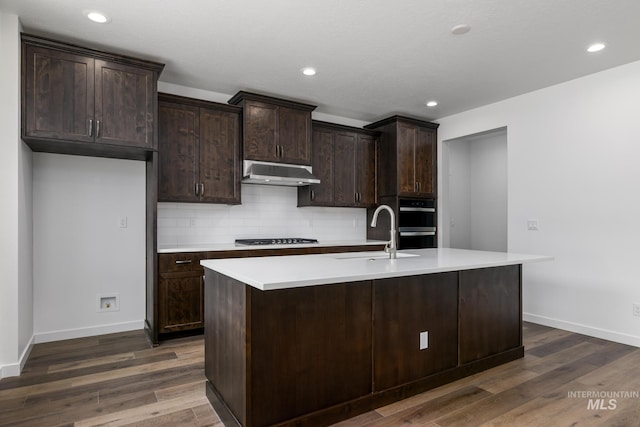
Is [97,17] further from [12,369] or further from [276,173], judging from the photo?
[12,369]

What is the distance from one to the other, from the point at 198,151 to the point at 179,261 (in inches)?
46.9

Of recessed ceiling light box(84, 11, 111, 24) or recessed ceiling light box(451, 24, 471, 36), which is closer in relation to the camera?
recessed ceiling light box(84, 11, 111, 24)

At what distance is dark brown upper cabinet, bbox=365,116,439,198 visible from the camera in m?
5.02

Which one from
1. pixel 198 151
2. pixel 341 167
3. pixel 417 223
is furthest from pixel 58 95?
pixel 417 223

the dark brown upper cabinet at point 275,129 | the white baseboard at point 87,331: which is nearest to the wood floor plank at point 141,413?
the white baseboard at point 87,331

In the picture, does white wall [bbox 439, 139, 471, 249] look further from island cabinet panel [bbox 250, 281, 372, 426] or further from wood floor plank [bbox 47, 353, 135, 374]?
wood floor plank [bbox 47, 353, 135, 374]

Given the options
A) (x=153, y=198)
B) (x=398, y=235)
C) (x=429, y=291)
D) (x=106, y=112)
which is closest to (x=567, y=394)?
(x=429, y=291)

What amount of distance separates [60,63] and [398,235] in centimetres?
405

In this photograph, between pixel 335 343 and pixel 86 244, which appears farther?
pixel 86 244

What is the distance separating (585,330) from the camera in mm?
Result: 3734

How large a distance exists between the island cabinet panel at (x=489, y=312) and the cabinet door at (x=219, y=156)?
262 centimetres

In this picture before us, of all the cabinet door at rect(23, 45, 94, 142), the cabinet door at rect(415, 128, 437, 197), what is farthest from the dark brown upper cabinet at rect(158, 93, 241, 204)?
the cabinet door at rect(415, 128, 437, 197)

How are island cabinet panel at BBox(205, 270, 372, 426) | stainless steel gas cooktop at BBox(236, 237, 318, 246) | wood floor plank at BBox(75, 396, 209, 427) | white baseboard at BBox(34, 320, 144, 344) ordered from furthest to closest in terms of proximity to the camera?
stainless steel gas cooktop at BBox(236, 237, 318, 246), white baseboard at BBox(34, 320, 144, 344), wood floor plank at BBox(75, 396, 209, 427), island cabinet panel at BBox(205, 270, 372, 426)

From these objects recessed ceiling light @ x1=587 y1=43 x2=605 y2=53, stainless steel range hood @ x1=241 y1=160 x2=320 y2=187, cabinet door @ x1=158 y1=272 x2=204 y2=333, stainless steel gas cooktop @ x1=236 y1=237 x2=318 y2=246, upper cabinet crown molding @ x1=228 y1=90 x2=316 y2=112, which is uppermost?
recessed ceiling light @ x1=587 y1=43 x2=605 y2=53
